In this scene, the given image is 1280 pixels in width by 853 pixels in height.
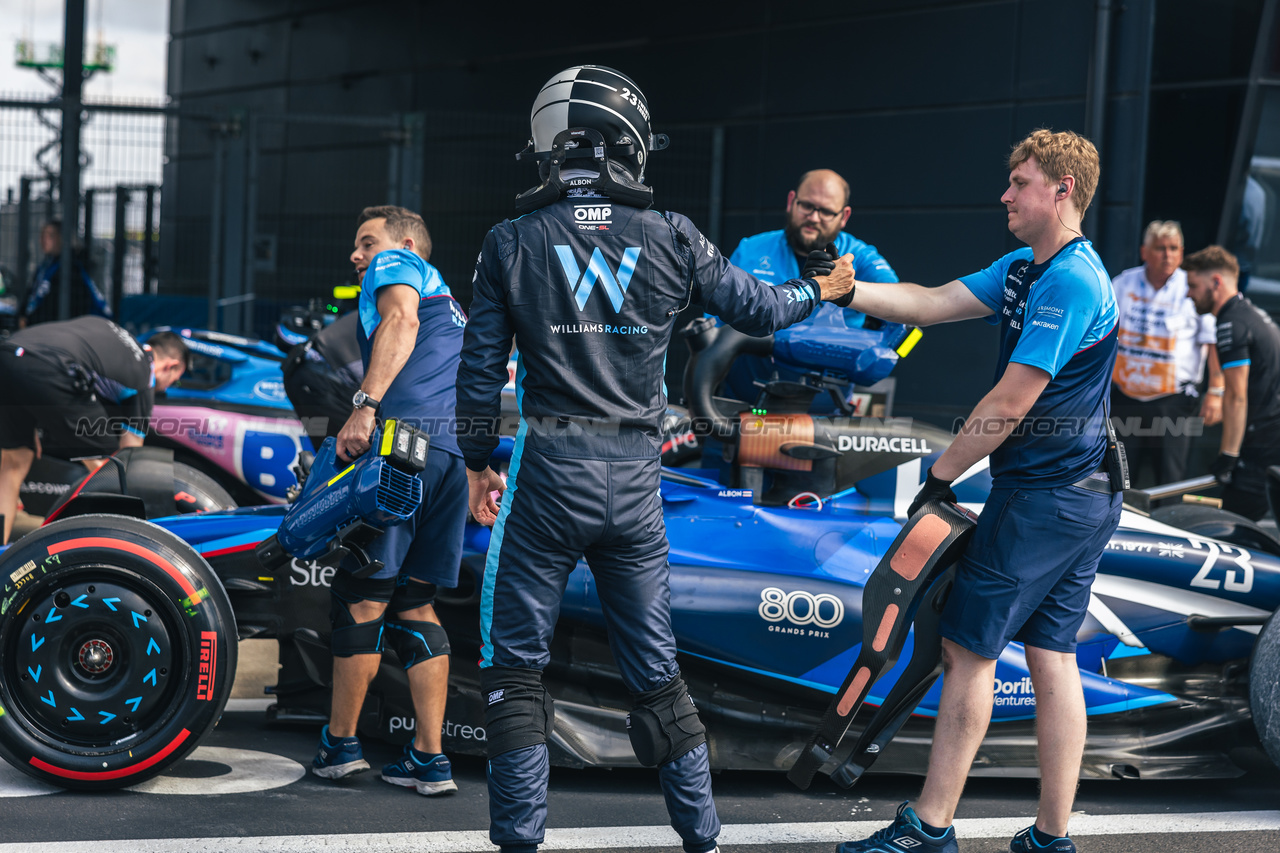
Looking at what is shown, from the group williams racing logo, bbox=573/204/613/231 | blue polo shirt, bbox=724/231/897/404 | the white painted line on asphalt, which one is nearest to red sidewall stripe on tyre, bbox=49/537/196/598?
the white painted line on asphalt

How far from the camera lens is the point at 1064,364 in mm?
2965

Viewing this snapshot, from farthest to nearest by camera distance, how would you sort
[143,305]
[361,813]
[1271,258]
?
[143,305] → [1271,258] → [361,813]

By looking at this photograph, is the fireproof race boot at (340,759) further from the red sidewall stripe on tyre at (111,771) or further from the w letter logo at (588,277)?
the w letter logo at (588,277)

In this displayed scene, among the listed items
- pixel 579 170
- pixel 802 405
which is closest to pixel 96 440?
pixel 802 405

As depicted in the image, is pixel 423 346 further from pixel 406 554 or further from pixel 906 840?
pixel 906 840

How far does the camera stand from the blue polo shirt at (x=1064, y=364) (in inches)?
114

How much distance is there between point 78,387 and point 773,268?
3200 mm

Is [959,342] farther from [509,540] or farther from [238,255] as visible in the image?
[509,540]

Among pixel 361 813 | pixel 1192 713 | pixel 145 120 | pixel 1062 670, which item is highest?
pixel 145 120

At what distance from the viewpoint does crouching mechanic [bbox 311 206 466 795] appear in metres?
3.56

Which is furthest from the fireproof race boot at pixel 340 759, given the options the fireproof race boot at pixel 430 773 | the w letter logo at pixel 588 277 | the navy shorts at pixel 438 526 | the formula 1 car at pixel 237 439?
the formula 1 car at pixel 237 439

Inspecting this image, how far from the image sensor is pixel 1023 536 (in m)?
2.98

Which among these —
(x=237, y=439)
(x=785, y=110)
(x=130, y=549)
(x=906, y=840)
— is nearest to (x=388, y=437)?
(x=130, y=549)

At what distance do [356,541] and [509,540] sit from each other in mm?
882
